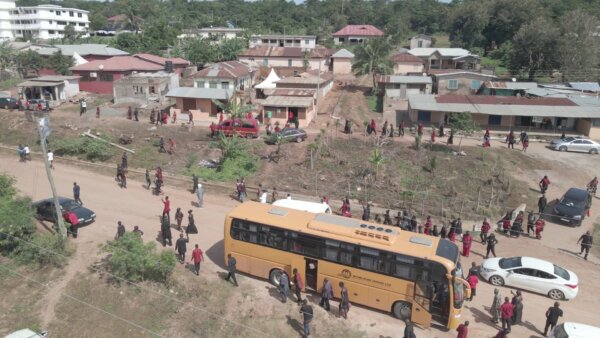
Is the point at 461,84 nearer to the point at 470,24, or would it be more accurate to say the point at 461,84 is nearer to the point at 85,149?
the point at 85,149

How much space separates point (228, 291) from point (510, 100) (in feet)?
117

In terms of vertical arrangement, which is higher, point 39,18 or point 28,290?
point 39,18

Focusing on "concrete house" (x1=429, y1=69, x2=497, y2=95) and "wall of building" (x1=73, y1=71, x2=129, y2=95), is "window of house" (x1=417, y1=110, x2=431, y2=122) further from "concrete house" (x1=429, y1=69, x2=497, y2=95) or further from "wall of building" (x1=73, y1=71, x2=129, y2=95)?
"wall of building" (x1=73, y1=71, x2=129, y2=95)

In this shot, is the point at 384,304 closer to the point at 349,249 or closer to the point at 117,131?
the point at 349,249

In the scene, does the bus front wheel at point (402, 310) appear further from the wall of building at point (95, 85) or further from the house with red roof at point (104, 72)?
the wall of building at point (95, 85)

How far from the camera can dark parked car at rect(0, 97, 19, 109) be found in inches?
1601

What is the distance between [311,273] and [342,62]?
Result: 195ft

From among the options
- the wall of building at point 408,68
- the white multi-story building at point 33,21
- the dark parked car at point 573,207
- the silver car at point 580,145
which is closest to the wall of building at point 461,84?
the wall of building at point 408,68

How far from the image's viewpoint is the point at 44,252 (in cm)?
1897

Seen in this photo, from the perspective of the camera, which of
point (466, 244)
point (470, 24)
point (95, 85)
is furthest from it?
point (470, 24)

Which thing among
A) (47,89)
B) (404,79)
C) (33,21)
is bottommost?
(47,89)

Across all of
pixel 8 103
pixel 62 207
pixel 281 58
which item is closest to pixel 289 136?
pixel 62 207

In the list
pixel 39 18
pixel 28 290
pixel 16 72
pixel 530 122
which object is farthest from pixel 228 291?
pixel 39 18

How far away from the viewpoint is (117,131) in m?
35.6
